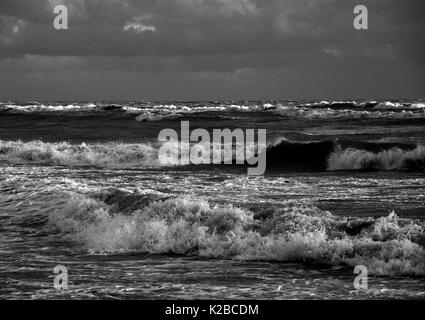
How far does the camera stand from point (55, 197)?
48.1 ft

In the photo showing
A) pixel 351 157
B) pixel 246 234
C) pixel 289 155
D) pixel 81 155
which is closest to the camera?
pixel 246 234

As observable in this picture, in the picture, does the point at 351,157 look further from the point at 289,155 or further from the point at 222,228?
the point at 222,228

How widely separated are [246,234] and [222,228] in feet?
1.95

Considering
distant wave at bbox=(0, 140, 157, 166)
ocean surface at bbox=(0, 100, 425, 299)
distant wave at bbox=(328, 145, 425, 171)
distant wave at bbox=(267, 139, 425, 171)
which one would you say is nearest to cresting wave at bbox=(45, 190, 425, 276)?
ocean surface at bbox=(0, 100, 425, 299)

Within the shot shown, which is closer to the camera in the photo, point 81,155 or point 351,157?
point 351,157

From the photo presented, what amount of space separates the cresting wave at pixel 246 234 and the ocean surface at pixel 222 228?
0.02 m

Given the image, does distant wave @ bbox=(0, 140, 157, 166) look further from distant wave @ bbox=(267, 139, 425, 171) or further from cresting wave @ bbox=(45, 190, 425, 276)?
cresting wave @ bbox=(45, 190, 425, 276)

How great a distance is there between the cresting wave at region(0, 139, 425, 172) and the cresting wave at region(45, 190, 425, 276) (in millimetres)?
9001

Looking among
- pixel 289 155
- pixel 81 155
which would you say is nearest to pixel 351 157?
pixel 289 155

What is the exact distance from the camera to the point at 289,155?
2391 cm

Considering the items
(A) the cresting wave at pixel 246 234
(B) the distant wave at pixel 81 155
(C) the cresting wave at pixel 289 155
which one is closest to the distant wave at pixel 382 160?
(C) the cresting wave at pixel 289 155
